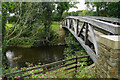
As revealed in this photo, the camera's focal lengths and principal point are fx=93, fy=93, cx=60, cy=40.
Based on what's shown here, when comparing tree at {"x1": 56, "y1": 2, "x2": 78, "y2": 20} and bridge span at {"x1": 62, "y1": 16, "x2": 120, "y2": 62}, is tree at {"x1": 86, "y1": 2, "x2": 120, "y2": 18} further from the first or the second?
bridge span at {"x1": 62, "y1": 16, "x2": 120, "y2": 62}

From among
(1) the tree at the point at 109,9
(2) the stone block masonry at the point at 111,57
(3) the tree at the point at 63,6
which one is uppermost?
(3) the tree at the point at 63,6

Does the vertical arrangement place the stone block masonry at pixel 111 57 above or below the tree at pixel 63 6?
below

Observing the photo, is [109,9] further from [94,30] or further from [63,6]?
[94,30]

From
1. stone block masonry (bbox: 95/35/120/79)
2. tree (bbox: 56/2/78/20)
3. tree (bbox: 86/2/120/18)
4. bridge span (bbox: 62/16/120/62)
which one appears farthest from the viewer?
tree (bbox: 56/2/78/20)

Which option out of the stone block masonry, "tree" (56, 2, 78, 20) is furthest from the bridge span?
"tree" (56, 2, 78, 20)

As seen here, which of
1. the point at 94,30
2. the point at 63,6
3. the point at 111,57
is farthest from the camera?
the point at 63,6

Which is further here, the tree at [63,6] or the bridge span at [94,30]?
the tree at [63,6]

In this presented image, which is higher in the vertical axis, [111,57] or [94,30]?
[94,30]

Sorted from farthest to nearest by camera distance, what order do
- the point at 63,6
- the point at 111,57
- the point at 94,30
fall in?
the point at 63,6 < the point at 94,30 < the point at 111,57

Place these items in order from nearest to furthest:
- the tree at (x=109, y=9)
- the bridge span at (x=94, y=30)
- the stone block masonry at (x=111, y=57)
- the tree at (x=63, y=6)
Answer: the stone block masonry at (x=111, y=57)
the bridge span at (x=94, y=30)
the tree at (x=109, y=9)
the tree at (x=63, y=6)

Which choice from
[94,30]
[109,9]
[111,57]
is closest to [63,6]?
[109,9]

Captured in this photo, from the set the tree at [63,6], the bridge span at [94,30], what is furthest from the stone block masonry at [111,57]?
the tree at [63,6]

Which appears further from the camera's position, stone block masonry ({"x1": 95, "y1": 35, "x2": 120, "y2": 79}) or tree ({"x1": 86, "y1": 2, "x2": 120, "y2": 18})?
tree ({"x1": 86, "y1": 2, "x2": 120, "y2": 18})

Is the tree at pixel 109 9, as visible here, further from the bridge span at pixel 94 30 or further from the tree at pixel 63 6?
the bridge span at pixel 94 30
